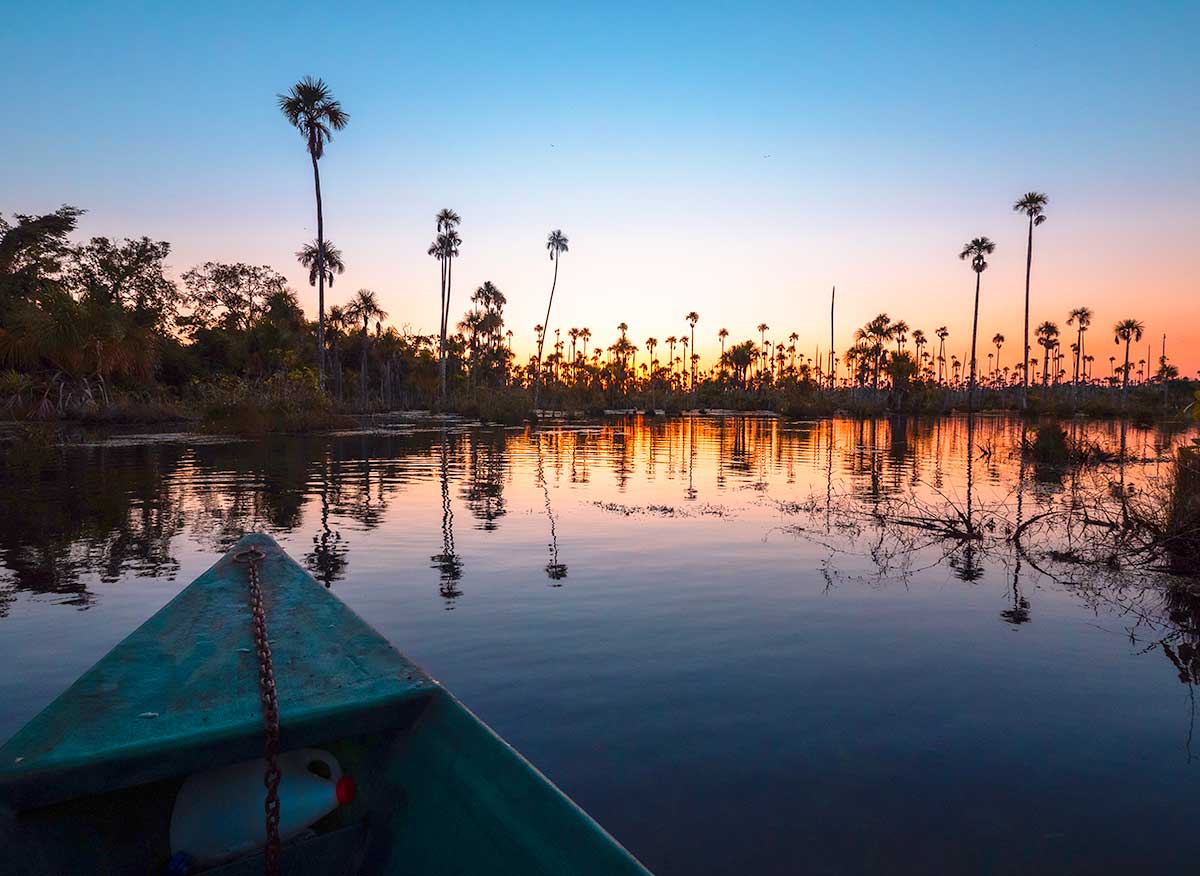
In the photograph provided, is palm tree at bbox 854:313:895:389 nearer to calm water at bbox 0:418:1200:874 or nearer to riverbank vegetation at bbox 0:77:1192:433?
riverbank vegetation at bbox 0:77:1192:433

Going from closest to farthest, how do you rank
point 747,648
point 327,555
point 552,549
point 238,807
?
point 238,807, point 747,648, point 327,555, point 552,549

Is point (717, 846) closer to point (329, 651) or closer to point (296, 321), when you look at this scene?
point (329, 651)

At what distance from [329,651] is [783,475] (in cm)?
1983

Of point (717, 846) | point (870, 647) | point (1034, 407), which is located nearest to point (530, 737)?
point (717, 846)

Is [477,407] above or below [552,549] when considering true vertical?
above

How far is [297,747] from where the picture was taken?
2.93m

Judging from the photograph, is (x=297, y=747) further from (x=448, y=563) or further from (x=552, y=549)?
(x=552, y=549)

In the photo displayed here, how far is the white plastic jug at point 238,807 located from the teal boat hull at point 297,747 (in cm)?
8

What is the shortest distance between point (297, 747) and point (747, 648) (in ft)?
16.1

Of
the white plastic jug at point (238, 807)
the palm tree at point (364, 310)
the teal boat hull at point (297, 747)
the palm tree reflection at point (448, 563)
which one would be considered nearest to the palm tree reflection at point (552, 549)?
the palm tree reflection at point (448, 563)

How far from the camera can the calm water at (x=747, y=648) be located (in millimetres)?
4090

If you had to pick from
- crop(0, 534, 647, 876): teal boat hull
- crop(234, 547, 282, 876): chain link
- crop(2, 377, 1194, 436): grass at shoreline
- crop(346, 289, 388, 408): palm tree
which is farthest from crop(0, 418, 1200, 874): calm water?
crop(346, 289, 388, 408): palm tree

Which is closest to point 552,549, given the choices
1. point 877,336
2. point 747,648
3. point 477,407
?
point 747,648

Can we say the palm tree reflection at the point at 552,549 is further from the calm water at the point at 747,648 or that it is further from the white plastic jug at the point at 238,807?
the white plastic jug at the point at 238,807
